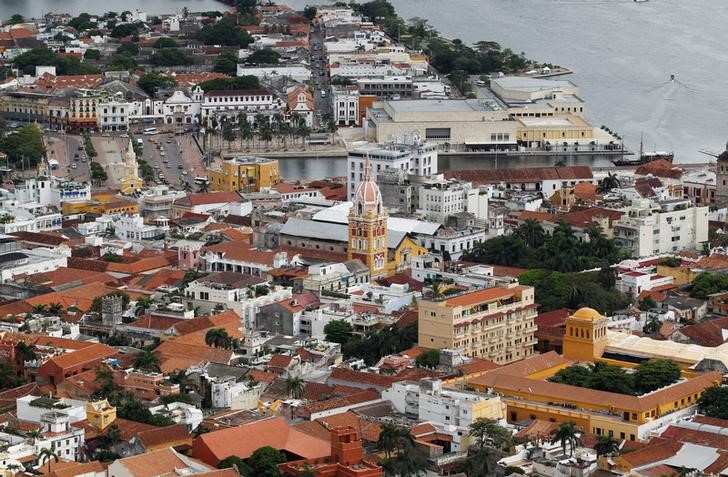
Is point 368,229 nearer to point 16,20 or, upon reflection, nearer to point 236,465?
point 236,465

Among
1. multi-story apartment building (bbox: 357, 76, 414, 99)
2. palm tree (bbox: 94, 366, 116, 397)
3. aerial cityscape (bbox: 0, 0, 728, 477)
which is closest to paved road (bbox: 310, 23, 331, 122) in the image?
aerial cityscape (bbox: 0, 0, 728, 477)

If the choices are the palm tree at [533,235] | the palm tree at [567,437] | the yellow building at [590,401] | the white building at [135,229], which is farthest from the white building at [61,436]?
the white building at [135,229]

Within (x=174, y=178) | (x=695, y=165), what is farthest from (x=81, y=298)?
(x=695, y=165)

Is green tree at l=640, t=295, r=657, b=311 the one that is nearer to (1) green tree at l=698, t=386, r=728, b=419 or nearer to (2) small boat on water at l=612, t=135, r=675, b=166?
(1) green tree at l=698, t=386, r=728, b=419

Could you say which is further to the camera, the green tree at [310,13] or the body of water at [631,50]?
the green tree at [310,13]

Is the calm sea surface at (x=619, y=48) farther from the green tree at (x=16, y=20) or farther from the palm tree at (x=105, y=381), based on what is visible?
the palm tree at (x=105, y=381)

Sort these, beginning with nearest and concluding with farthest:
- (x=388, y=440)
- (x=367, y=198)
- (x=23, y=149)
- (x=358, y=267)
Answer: (x=388, y=440), (x=358, y=267), (x=367, y=198), (x=23, y=149)

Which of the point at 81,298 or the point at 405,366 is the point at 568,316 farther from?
the point at 81,298

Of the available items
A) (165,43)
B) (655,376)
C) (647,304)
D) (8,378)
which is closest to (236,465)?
(8,378)
